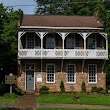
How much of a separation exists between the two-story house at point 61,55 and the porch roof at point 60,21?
120mm

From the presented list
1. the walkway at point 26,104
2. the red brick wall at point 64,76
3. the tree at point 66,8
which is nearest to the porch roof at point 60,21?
the red brick wall at point 64,76

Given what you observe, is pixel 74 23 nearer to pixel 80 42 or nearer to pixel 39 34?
pixel 80 42

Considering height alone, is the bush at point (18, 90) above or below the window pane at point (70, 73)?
below

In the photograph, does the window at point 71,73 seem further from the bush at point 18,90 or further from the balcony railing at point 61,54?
the bush at point 18,90

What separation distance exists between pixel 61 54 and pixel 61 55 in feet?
0.39

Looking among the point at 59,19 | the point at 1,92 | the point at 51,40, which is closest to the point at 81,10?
the point at 59,19

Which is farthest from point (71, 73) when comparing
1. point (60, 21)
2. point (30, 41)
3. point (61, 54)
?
point (60, 21)

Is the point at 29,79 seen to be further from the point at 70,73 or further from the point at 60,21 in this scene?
the point at 60,21

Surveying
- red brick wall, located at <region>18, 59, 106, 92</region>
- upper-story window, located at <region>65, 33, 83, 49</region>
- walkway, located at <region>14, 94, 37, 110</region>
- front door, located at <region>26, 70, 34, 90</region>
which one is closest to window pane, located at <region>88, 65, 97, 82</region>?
red brick wall, located at <region>18, 59, 106, 92</region>

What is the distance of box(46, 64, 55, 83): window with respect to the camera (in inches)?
1702

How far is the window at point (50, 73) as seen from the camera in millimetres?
43219

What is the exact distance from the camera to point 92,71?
144 ft

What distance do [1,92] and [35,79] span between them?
22.3ft

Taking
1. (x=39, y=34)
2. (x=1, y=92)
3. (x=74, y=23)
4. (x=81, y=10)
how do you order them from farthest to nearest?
1. (x=81, y=10)
2. (x=74, y=23)
3. (x=39, y=34)
4. (x=1, y=92)
